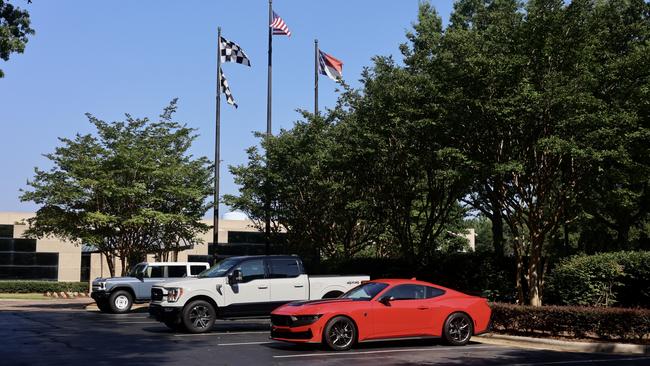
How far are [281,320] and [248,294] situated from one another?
3.73m

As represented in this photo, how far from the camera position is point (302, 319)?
40.7ft

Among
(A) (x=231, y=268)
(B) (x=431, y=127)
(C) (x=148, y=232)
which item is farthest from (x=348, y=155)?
(C) (x=148, y=232)

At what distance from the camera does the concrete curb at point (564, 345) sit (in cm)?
1279

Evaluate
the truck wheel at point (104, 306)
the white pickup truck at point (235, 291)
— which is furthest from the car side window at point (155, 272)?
the white pickup truck at point (235, 291)

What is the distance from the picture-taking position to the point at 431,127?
59.3 feet

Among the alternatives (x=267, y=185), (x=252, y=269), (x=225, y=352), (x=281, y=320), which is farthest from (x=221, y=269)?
(x=267, y=185)

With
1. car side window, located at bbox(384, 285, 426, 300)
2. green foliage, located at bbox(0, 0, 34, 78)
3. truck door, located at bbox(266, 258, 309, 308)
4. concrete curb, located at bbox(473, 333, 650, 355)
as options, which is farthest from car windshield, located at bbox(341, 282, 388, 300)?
green foliage, located at bbox(0, 0, 34, 78)

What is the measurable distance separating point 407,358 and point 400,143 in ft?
33.2

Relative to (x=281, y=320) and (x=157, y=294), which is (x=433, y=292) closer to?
(x=281, y=320)

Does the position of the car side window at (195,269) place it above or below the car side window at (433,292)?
above

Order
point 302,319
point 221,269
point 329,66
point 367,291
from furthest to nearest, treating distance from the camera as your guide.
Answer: point 329,66
point 221,269
point 367,291
point 302,319

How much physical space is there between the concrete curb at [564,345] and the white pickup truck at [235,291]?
4.55 meters

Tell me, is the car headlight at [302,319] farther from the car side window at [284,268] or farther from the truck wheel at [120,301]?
the truck wheel at [120,301]

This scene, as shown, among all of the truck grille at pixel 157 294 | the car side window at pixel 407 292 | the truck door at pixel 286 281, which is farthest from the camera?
the truck door at pixel 286 281
